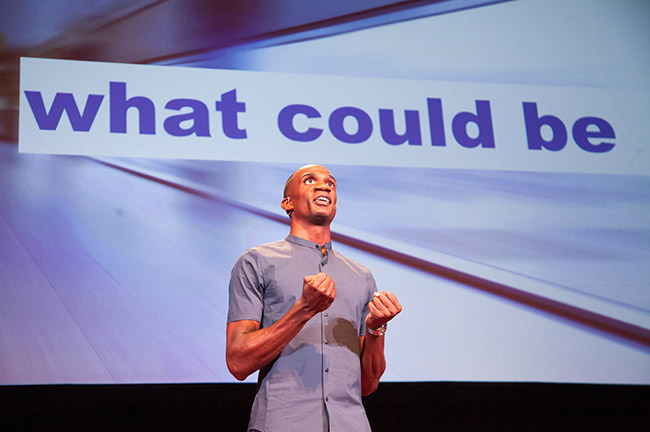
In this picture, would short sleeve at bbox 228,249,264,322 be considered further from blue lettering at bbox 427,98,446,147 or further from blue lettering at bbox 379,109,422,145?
blue lettering at bbox 427,98,446,147

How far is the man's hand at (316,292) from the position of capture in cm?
145

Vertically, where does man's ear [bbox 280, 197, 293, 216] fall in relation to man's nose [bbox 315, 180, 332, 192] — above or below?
below

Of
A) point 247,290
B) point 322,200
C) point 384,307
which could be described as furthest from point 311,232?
point 384,307

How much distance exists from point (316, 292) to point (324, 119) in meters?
1.84

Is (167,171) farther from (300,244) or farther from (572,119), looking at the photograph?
(572,119)

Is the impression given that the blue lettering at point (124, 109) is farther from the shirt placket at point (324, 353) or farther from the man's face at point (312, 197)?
the shirt placket at point (324, 353)

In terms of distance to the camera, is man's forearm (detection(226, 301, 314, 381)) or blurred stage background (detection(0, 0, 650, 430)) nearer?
man's forearm (detection(226, 301, 314, 381))

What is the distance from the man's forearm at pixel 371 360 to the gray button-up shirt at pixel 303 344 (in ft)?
0.13

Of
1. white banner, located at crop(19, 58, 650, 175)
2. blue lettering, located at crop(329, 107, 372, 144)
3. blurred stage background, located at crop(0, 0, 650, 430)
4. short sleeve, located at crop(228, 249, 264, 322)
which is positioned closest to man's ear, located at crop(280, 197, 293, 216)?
short sleeve, located at crop(228, 249, 264, 322)

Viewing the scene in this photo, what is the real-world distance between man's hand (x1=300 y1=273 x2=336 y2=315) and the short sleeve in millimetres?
242

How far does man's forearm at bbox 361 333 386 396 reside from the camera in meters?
1.75

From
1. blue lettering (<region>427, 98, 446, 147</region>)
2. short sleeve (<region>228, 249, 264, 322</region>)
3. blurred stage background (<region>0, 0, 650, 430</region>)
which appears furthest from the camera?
blue lettering (<region>427, 98, 446, 147</region>)

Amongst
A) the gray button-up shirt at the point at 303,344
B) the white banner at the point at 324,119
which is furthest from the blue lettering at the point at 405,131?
the gray button-up shirt at the point at 303,344

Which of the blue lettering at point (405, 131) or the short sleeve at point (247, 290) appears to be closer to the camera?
the short sleeve at point (247, 290)
